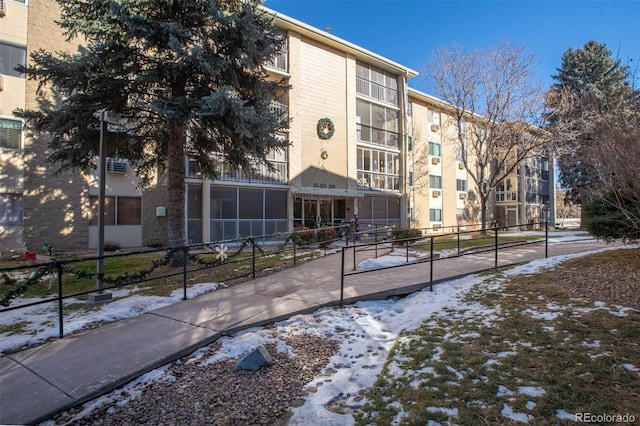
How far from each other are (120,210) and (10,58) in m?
6.93

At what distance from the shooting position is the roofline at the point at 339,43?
1825cm

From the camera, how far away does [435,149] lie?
2773cm

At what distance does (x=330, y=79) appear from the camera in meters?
20.6

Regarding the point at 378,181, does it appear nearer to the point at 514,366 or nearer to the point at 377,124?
the point at 377,124

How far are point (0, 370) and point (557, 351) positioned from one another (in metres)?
5.65

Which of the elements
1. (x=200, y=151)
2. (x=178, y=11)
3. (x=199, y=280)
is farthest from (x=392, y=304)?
(x=178, y=11)

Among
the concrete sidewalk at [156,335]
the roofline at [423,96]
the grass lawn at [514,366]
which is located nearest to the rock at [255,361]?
the concrete sidewalk at [156,335]

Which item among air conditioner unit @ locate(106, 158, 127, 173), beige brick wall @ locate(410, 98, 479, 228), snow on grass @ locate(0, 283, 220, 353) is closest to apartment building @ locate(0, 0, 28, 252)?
air conditioner unit @ locate(106, 158, 127, 173)

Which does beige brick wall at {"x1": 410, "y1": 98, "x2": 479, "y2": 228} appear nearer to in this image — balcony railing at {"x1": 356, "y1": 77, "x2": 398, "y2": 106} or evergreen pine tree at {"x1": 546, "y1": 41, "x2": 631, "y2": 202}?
balcony railing at {"x1": 356, "y1": 77, "x2": 398, "y2": 106}

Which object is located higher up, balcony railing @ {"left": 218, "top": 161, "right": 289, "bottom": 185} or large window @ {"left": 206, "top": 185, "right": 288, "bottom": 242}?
balcony railing @ {"left": 218, "top": 161, "right": 289, "bottom": 185}

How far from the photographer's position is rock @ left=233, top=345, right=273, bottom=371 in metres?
3.61

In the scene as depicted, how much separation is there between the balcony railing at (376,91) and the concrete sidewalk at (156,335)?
16874mm

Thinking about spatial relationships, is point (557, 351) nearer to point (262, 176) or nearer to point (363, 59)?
point (262, 176)

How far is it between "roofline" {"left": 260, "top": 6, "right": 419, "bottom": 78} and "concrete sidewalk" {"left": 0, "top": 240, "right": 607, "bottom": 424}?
13972mm
